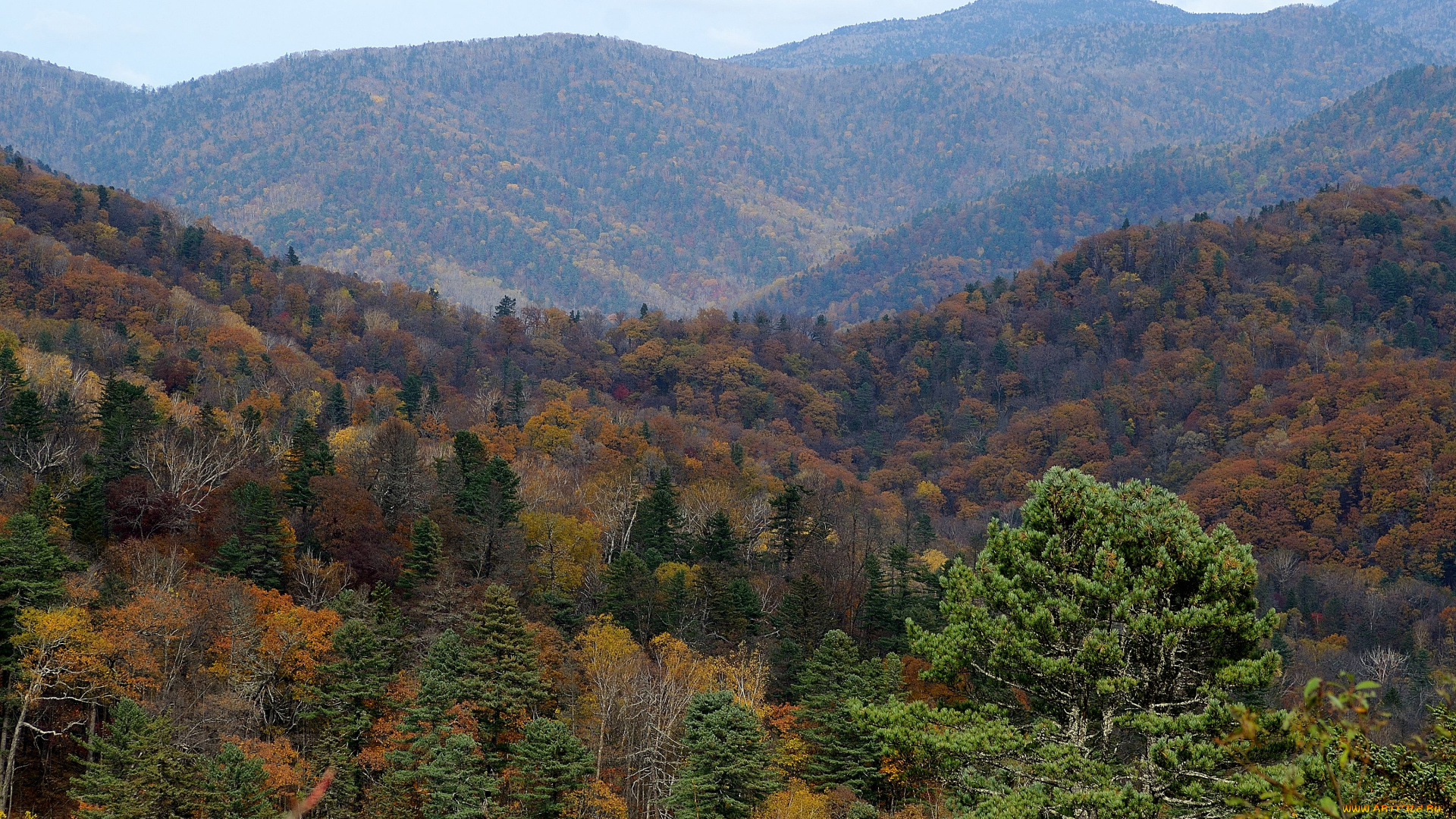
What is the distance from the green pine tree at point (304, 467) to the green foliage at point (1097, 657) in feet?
138

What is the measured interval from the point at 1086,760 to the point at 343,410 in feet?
270

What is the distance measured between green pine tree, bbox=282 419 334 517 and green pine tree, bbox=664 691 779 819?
27.6 meters

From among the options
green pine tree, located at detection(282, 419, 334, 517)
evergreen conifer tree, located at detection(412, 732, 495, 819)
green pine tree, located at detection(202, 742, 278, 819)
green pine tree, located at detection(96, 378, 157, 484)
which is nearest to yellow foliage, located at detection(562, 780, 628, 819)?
evergreen conifer tree, located at detection(412, 732, 495, 819)

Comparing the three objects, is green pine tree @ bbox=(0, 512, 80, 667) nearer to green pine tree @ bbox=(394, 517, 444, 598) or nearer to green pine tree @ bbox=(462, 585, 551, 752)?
green pine tree @ bbox=(462, 585, 551, 752)

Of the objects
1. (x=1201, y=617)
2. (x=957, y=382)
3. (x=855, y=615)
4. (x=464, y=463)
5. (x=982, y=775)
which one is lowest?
(x=957, y=382)

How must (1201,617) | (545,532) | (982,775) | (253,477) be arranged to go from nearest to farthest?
(1201,617) < (982,775) < (253,477) < (545,532)

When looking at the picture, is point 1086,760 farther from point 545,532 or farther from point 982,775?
point 545,532

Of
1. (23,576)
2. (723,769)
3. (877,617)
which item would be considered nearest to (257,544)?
(23,576)

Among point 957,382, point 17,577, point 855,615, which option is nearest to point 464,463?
point 855,615

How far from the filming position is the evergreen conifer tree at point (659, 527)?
63.9 m

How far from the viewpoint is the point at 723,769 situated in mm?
33062

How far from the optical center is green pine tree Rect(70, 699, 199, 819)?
31844mm

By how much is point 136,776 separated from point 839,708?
21065 mm

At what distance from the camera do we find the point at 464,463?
62875mm
